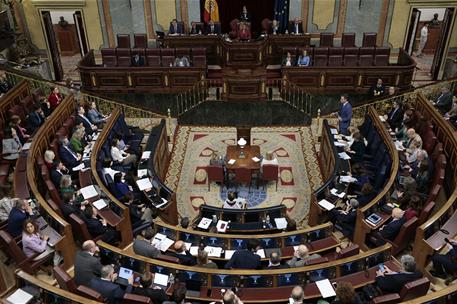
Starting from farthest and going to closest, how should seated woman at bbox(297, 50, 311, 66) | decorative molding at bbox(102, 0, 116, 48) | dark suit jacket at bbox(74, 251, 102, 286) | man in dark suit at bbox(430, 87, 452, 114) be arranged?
1. decorative molding at bbox(102, 0, 116, 48)
2. seated woman at bbox(297, 50, 311, 66)
3. man in dark suit at bbox(430, 87, 452, 114)
4. dark suit jacket at bbox(74, 251, 102, 286)

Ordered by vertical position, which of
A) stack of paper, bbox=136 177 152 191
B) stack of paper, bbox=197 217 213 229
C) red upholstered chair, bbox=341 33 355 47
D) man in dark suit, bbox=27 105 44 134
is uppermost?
red upholstered chair, bbox=341 33 355 47

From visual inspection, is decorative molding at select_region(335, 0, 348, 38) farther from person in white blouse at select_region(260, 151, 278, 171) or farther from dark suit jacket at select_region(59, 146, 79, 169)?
dark suit jacket at select_region(59, 146, 79, 169)

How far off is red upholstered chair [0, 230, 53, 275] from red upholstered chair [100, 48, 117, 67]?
7489 mm

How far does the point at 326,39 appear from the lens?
510 inches

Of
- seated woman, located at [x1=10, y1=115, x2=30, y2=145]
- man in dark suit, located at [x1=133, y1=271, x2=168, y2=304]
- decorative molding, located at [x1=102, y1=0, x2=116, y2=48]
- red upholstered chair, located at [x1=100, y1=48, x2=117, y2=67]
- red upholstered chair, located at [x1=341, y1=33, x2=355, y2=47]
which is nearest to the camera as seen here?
man in dark suit, located at [x1=133, y1=271, x2=168, y2=304]

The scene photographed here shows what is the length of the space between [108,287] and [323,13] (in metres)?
11.1

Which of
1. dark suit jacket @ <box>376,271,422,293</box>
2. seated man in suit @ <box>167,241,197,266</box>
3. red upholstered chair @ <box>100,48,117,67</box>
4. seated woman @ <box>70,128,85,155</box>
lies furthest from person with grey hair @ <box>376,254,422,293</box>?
red upholstered chair @ <box>100,48,117,67</box>

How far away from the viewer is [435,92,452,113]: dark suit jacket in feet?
30.7

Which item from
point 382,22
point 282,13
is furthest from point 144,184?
point 382,22

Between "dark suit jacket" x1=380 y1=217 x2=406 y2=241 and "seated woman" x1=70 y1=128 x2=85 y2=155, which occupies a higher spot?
"seated woman" x1=70 y1=128 x2=85 y2=155

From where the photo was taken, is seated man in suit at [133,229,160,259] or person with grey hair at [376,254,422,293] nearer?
person with grey hair at [376,254,422,293]

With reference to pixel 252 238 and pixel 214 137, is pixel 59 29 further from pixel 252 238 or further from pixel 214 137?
pixel 252 238

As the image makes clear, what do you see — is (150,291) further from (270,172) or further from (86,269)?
(270,172)

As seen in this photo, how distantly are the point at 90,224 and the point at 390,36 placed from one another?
1118 cm
